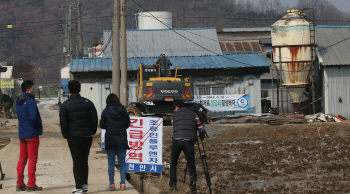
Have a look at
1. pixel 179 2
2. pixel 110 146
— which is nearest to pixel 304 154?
pixel 110 146

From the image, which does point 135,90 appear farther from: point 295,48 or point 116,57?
point 116,57

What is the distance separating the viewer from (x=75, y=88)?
857cm

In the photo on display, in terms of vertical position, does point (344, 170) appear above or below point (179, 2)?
below

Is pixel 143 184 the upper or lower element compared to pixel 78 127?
lower

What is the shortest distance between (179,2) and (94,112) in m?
174

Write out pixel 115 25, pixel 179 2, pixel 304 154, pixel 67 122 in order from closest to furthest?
1. pixel 67 122
2. pixel 304 154
3. pixel 115 25
4. pixel 179 2

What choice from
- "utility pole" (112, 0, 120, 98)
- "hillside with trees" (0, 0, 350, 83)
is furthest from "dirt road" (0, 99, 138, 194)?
"hillside with trees" (0, 0, 350, 83)

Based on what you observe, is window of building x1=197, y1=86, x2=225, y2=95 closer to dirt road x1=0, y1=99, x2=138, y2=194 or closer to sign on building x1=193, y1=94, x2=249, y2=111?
sign on building x1=193, y1=94, x2=249, y2=111

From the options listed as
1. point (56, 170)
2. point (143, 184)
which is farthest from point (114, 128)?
point (56, 170)

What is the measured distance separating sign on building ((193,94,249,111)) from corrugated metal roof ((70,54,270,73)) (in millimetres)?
2194

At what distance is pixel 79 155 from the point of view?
857cm

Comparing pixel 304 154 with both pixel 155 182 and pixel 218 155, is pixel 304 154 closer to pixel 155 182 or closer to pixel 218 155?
pixel 218 155

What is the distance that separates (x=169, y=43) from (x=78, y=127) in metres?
28.8

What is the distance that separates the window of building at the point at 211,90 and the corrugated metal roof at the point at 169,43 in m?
4.06
